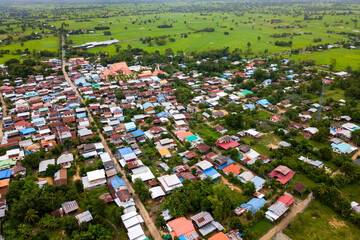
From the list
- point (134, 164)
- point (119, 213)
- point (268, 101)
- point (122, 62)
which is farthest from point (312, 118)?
point (122, 62)

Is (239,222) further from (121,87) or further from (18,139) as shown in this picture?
(121,87)

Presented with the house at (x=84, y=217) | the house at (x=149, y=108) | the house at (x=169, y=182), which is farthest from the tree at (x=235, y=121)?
the house at (x=84, y=217)

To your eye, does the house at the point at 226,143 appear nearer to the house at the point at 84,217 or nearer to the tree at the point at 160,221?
the tree at the point at 160,221

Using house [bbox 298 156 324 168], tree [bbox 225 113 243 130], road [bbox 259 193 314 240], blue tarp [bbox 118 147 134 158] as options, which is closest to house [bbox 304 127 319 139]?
house [bbox 298 156 324 168]

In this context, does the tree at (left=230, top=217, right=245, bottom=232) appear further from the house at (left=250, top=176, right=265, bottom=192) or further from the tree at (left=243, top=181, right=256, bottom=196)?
the house at (left=250, top=176, right=265, bottom=192)

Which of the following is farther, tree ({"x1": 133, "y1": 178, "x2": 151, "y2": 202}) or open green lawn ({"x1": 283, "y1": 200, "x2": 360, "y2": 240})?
tree ({"x1": 133, "y1": 178, "x2": 151, "y2": 202})
